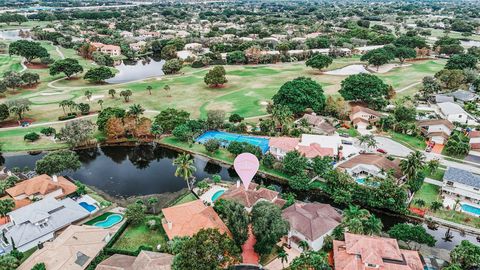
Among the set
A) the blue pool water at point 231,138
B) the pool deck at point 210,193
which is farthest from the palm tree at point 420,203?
the pool deck at point 210,193

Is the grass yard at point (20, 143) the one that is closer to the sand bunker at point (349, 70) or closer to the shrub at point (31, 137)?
the shrub at point (31, 137)

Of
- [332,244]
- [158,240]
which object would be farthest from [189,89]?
[332,244]

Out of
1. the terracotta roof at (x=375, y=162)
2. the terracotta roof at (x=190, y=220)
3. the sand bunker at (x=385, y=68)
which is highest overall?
the terracotta roof at (x=190, y=220)

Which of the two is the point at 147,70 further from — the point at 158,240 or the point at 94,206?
the point at 158,240

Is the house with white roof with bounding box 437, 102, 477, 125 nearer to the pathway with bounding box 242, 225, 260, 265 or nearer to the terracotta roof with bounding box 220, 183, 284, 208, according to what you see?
the terracotta roof with bounding box 220, 183, 284, 208

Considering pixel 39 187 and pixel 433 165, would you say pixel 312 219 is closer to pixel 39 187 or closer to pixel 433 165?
pixel 433 165

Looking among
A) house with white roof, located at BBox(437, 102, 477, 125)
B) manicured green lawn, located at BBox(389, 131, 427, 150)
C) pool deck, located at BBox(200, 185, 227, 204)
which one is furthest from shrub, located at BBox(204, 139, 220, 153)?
house with white roof, located at BBox(437, 102, 477, 125)
